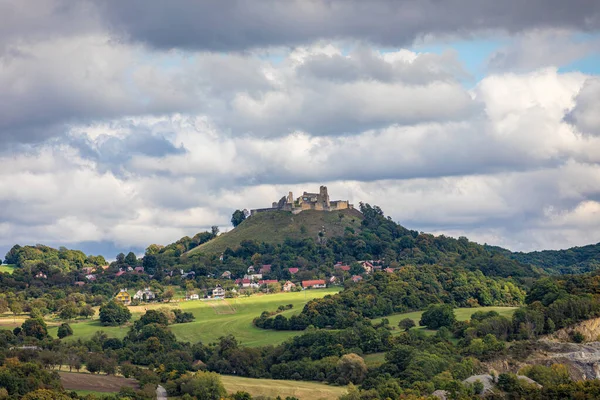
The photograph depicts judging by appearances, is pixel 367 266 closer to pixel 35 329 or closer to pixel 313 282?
pixel 313 282

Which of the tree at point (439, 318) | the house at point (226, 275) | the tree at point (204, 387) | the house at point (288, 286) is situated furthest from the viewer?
the house at point (226, 275)

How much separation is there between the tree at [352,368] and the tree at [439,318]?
69.7 feet

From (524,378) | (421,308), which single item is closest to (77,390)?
(524,378)

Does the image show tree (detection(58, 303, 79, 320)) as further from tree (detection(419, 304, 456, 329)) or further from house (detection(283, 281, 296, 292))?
tree (detection(419, 304, 456, 329))

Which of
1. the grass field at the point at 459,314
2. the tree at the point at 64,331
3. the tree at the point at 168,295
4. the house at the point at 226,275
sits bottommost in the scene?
the grass field at the point at 459,314

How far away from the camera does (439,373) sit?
89.1 metres

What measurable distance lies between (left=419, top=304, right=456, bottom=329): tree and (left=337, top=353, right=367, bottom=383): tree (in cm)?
2124

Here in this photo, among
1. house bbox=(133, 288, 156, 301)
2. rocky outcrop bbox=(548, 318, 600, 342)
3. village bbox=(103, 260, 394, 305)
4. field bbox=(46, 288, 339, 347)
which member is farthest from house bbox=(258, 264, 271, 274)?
rocky outcrop bbox=(548, 318, 600, 342)

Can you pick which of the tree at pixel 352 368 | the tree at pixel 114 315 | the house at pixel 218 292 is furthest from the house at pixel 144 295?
the tree at pixel 352 368

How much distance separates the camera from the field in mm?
126312

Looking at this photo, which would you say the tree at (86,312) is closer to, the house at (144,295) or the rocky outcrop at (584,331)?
the house at (144,295)

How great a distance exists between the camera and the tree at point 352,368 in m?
94.8

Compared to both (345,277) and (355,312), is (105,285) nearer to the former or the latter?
(345,277)

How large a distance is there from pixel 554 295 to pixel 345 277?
229ft
